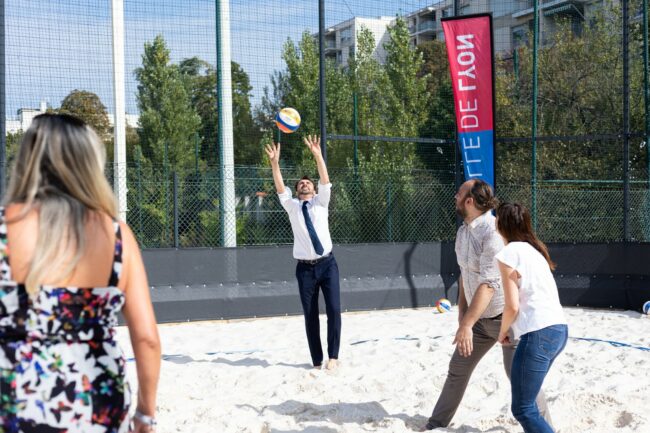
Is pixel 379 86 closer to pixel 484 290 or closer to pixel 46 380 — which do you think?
pixel 484 290

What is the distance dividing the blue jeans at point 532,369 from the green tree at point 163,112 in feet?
48.3

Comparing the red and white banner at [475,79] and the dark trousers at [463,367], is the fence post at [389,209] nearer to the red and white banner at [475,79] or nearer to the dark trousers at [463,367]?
the red and white banner at [475,79]

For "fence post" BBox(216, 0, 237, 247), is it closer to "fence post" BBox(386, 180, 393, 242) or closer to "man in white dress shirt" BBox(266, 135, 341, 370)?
"fence post" BBox(386, 180, 393, 242)

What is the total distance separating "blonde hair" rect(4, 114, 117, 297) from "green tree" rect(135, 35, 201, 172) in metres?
15.8

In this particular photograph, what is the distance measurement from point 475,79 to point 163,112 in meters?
10.9

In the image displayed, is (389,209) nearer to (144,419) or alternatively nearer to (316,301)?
(316,301)

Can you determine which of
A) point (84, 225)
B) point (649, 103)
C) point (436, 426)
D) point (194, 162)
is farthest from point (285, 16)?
point (84, 225)

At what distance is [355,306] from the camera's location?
10.4 metres

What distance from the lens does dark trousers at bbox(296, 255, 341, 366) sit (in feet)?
21.8

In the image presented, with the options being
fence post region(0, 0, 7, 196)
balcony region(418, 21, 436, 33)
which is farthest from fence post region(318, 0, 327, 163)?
balcony region(418, 21, 436, 33)

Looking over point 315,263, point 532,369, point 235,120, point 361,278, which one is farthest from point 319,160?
point 235,120

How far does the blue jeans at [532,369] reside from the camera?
12.1ft

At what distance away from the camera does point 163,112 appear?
19.8 m

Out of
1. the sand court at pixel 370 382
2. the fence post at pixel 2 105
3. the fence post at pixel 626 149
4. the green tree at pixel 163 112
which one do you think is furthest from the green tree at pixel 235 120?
the sand court at pixel 370 382
